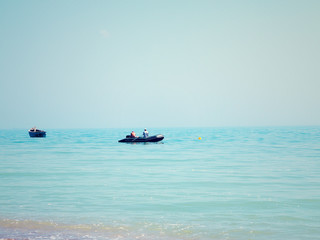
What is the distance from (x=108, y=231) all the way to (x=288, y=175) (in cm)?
1428

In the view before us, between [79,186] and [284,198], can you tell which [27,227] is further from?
[284,198]

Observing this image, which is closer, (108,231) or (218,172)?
(108,231)

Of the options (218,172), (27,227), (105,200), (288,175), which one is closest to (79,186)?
(105,200)

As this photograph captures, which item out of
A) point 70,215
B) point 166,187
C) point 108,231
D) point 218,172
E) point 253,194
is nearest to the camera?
point 108,231

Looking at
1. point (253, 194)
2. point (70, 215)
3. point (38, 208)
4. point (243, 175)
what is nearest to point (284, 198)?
point (253, 194)

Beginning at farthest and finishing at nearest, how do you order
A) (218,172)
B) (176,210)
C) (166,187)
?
(218,172) → (166,187) → (176,210)

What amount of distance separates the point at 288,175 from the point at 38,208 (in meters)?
14.4

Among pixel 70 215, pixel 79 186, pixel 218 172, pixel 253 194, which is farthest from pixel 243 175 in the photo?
pixel 70 215

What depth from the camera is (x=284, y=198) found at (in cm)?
1476

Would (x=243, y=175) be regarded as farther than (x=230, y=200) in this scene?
Yes

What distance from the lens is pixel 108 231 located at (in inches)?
399

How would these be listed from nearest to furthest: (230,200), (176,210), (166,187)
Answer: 1. (176,210)
2. (230,200)
3. (166,187)

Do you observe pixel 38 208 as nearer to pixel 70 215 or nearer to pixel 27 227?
pixel 70 215

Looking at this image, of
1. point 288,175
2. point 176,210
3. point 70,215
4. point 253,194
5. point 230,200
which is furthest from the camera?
point 288,175
